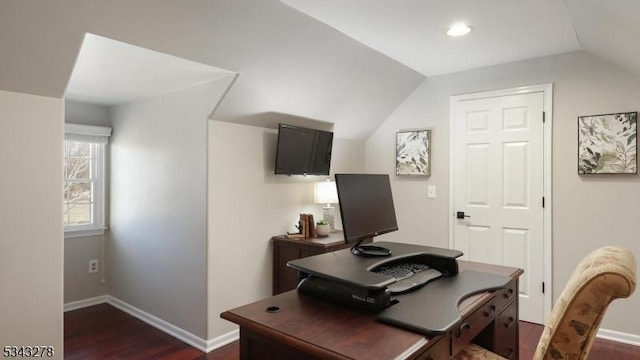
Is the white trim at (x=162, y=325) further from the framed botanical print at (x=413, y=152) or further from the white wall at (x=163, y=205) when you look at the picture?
the framed botanical print at (x=413, y=152)

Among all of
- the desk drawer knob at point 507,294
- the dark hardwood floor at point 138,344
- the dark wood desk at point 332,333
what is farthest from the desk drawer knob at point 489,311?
the dark hardwood floor at point 138,344

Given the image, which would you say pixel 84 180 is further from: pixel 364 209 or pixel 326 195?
pixel 364 209

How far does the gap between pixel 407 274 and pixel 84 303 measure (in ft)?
11.8

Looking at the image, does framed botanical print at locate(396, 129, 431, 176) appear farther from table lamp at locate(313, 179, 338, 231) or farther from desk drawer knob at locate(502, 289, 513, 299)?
desk drawer knob at locate(502, 289, 513, 299)

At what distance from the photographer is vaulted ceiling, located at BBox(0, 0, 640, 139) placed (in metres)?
1.93

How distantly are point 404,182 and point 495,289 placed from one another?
246 cm

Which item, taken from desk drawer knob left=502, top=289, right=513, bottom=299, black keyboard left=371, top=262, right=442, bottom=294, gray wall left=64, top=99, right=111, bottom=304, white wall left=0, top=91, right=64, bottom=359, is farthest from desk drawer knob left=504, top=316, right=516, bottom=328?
gray wall left=64, top=99, right=111, bottom=304

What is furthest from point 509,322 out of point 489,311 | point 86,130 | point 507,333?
point 86,130

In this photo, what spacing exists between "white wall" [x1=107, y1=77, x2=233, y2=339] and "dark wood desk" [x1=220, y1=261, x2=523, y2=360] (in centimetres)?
163

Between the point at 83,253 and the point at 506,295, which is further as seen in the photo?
the point at 83,253

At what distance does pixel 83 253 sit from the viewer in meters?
3.95

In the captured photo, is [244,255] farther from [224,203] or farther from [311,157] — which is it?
[311,157]

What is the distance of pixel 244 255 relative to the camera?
10.5ft

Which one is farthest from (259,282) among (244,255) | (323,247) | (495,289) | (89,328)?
(495,289)
